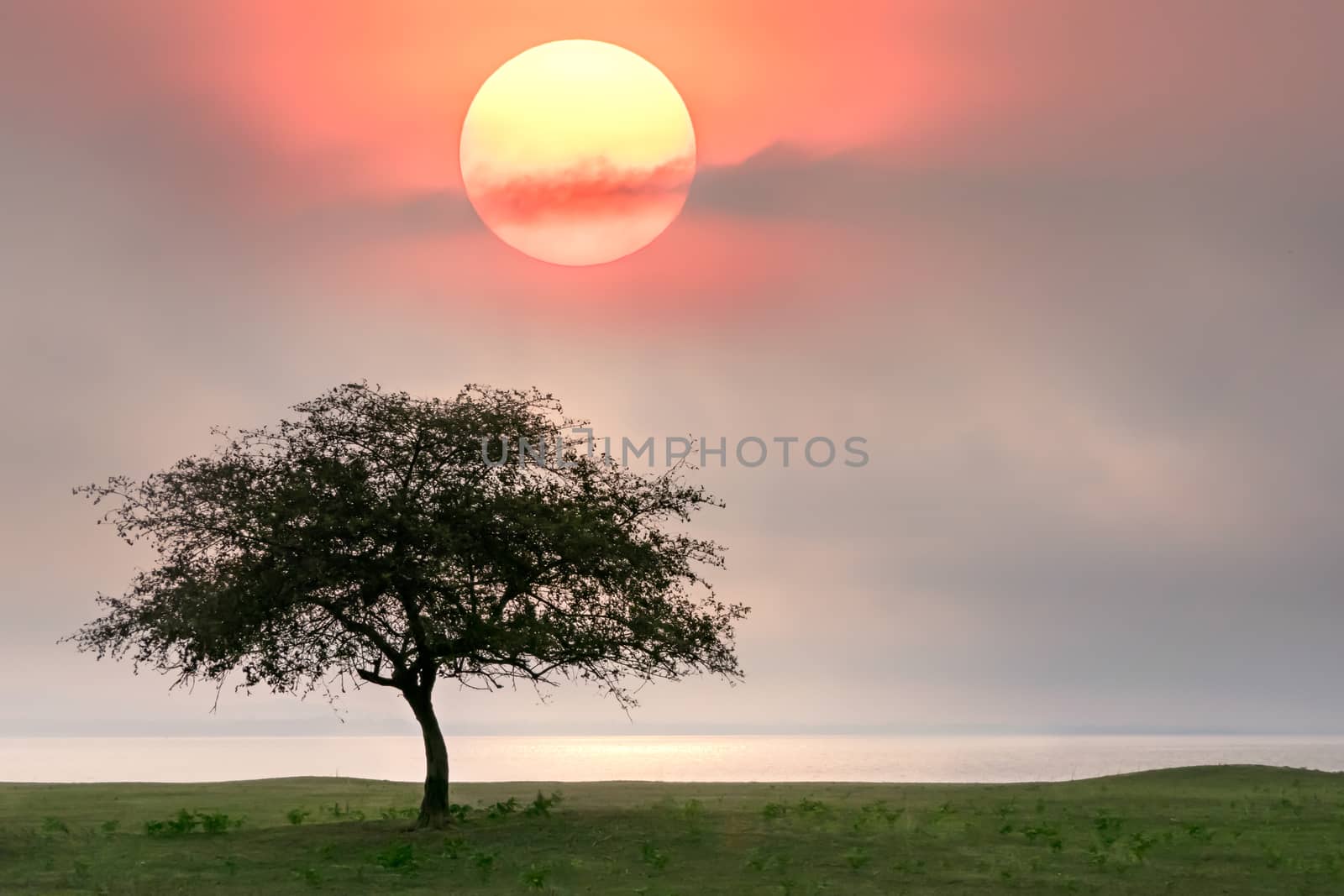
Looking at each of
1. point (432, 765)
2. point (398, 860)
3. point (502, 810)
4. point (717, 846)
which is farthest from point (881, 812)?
point (398, 860)

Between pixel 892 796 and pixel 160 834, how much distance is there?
1018 inches

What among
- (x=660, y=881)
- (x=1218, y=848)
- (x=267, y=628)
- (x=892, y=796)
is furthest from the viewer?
(x=892, y=796)

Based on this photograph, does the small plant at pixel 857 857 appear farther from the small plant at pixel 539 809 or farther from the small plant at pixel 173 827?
the small plant at pixel 173 827

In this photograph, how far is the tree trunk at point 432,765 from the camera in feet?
130

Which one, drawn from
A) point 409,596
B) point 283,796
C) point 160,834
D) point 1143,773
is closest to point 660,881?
point 409,596

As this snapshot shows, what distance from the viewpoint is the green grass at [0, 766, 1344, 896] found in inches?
1185

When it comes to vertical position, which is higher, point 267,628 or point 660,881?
point 267,628

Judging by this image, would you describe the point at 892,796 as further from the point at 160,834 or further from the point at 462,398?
the point at 160,834

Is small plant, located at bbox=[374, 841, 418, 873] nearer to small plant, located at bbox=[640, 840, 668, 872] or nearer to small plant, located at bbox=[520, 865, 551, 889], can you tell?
small plant, located at bbox=[520, 865, 551, 889]

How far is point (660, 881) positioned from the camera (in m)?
30.1

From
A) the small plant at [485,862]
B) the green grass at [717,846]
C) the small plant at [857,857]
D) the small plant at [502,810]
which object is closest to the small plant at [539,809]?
the green grass at [717,846]

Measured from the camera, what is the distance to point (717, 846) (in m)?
34.3

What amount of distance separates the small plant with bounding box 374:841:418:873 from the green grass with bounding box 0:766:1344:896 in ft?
0.21

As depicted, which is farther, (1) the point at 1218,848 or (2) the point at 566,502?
(2) the point at 566,502
